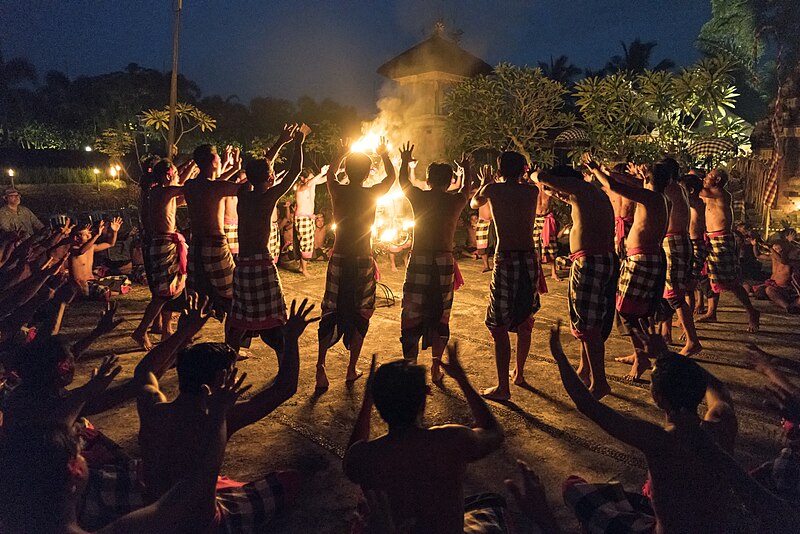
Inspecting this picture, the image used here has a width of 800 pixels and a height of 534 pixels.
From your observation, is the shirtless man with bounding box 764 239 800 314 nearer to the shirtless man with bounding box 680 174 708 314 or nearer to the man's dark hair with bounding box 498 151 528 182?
the shirtless man with bounding box 680 174 708 314

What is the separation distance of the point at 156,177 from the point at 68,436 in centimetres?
475

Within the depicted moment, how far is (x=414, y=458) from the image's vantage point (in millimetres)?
2141

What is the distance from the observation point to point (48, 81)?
50.6 meters

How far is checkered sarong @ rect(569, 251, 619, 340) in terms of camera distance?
5.03 metres

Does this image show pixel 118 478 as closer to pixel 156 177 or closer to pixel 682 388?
pixel 682 388

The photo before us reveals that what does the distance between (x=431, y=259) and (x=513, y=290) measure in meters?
0.78

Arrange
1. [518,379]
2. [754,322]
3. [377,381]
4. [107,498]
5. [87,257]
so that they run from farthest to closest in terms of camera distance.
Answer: [87,257] < [754,322] < [518,379] < [107,498] < [377,381]

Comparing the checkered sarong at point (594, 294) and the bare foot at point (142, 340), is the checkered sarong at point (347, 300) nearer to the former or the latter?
the checkered sarong at point (594, 294)

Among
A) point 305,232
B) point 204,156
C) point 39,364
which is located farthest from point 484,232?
point 39,364

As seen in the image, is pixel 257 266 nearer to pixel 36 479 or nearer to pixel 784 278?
pixel 36 479

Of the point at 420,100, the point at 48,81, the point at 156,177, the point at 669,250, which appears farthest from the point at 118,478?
the point at 48,81

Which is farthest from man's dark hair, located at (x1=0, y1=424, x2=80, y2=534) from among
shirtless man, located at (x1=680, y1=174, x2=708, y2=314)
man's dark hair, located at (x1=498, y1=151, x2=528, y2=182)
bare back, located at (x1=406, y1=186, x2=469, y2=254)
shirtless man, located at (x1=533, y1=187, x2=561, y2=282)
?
shirtless man, located at (x1=533, y1=187, x2=561, y2=282)

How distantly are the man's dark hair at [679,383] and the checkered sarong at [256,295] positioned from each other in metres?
3.40

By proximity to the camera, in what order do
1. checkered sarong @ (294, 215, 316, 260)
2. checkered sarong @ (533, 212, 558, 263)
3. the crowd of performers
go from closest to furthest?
the crowd of performers, checkered sarong @ (294, 215, 316, 260), checkered sarong @ (533, 212, 558, 263)
